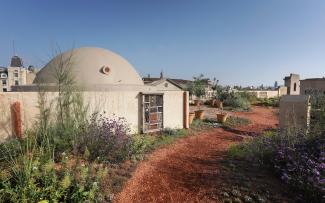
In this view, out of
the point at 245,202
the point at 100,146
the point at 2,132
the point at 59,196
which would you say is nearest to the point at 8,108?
the point at 2,132

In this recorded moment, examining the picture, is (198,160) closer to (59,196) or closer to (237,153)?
(237,153)

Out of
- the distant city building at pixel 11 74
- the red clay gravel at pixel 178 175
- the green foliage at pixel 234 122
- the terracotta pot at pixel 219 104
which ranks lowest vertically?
the red clay gravel at pixel 178 175

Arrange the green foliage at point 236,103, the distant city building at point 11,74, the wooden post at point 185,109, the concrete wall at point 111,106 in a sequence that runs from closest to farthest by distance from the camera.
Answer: the concrete wall at point 111,106 → the wooden post at point 185,109 → the green foliage at point 236,103 → the distant city building at point 11,74

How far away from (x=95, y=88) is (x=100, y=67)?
4.91 ft

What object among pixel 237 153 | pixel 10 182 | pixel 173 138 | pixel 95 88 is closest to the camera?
pixel 10 182

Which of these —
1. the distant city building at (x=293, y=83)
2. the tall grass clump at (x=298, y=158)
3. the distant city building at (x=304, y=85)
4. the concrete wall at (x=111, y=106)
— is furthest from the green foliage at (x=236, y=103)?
the tall grass clump at (x=298, y=158)

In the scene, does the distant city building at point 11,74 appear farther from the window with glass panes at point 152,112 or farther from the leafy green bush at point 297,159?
the leafy green bush at point 297,159

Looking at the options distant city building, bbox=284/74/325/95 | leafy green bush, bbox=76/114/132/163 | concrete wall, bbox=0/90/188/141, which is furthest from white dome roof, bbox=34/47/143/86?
distant city building, bbox=284/74/325/95

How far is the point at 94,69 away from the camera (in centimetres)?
1074

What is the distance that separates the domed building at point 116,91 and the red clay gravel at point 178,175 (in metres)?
2.28

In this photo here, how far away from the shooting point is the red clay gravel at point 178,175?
14.0 ft

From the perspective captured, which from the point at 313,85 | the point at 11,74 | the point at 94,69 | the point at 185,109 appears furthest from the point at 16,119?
the point at 11,74

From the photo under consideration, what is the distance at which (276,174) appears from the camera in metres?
5.02

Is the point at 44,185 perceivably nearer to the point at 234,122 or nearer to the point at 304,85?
the point at 234,122
